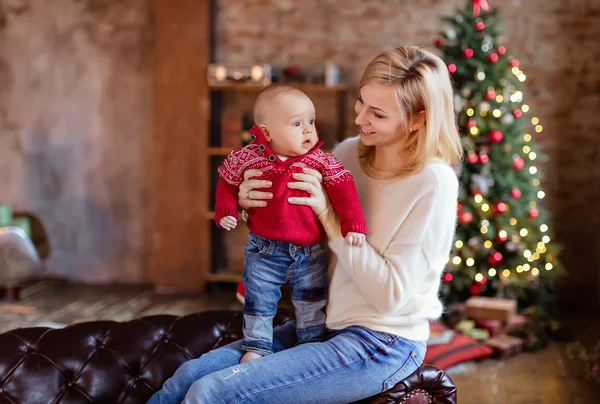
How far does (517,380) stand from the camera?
4.41 metres

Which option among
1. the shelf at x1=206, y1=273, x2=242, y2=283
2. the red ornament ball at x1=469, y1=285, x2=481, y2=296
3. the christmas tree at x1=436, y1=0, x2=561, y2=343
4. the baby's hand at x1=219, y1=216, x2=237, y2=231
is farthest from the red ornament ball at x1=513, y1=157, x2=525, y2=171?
the baby's hand at x1=219, y1=216, x2=237, y2=231

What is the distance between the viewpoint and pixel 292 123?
208 centimetres

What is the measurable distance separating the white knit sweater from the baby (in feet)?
0.20

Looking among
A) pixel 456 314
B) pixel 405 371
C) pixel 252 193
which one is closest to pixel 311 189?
pixel 252 193

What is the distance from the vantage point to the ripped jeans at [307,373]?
1.90 meters

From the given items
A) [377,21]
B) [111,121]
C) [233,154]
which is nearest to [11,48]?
[111,121]

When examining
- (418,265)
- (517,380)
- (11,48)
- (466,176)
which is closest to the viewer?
(418,265)

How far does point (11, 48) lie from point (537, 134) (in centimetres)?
480

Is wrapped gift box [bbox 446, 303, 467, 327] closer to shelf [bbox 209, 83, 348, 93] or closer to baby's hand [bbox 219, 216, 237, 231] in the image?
shelf [bbox 209, 83, 348, 93]

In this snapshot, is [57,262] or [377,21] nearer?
[377,21]

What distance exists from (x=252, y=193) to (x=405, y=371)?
68cm

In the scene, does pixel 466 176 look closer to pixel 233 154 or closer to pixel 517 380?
pixel 517 380

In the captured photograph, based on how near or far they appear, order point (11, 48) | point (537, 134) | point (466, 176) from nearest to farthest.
→ point (466, 176) < point (537, 134) < point (11, 48)

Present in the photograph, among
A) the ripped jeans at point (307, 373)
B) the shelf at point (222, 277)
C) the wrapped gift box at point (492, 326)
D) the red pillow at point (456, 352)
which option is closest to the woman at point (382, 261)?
the ripped jeans at point (307, 373)
